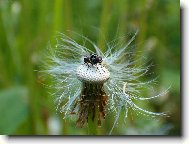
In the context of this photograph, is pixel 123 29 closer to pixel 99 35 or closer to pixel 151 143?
pixel 99 35

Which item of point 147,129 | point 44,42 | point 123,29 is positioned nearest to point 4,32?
point 44,42

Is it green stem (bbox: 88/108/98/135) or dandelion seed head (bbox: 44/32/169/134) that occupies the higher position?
dandelion seed head (bbox: 44/32/169/134)

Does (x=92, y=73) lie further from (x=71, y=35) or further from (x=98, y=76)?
(x=71, y=35)

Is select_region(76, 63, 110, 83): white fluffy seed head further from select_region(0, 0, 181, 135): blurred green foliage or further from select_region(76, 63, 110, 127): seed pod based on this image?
select_region(0, 0, 181, 135): blurred green foliage

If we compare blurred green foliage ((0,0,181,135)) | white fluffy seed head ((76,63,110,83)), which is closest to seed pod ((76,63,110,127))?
white fluffy seed head ((76,63,110,83))

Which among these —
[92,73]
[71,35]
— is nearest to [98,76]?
[92,73]

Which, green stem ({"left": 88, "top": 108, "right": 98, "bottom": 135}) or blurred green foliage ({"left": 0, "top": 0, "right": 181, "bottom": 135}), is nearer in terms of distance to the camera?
green stem ({"left": 88, "top": 108, "right": 98, "bottom": 135})
